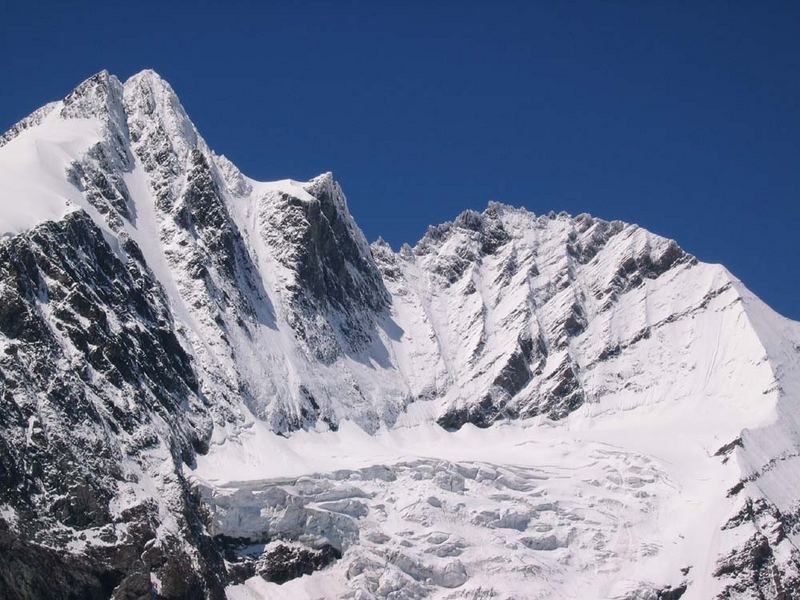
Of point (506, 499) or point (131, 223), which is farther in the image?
point (131, 223)

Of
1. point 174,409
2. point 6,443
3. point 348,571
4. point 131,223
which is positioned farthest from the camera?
point 131,223

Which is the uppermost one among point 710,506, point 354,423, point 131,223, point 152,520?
point 131,223

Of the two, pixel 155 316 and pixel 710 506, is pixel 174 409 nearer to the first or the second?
pixel 155 316

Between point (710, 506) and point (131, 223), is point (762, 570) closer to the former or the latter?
point (710, 506)

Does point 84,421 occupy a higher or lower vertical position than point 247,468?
lower

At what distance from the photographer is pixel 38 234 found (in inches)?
6112

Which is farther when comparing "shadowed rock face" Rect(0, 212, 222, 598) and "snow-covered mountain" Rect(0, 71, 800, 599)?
"snow-covered mountain" Rect(0, 71, 800, 599)

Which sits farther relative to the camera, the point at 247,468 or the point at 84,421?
the point at 247,468

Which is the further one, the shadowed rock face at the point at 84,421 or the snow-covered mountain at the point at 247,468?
the snow-covered mountain at the point at 247,468

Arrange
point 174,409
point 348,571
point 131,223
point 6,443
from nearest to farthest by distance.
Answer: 1. point 6,443
2. point 348,571
3. point 174,409
4. point 131,223

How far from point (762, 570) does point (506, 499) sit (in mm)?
34833

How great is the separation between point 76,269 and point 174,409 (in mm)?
21605

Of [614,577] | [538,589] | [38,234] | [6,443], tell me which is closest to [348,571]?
[538,589]

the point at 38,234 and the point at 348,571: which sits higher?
the point at 38,234
